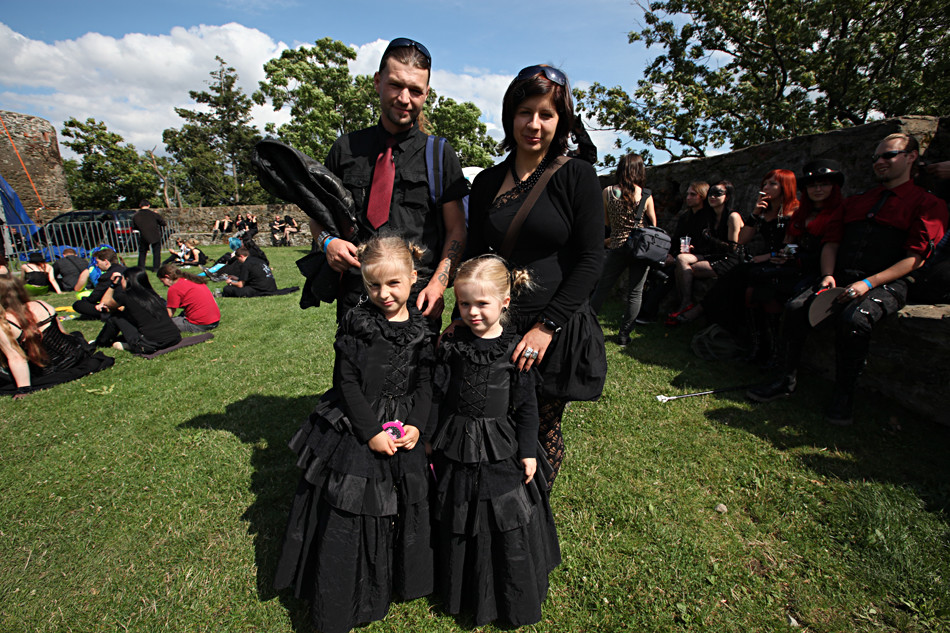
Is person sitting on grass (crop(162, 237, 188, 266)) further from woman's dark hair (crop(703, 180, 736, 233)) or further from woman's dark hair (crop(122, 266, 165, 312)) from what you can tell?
woman's dark hair (crop(703, 180, 736, 233))

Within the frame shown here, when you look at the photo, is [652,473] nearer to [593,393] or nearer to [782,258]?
[593,393]

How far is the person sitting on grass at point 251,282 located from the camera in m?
10.3

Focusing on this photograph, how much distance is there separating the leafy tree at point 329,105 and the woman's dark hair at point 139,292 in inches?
942

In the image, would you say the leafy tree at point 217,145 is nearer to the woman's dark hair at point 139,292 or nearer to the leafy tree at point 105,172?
the leafy tree at point 105,172

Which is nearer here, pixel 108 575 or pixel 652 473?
pixel 108 575

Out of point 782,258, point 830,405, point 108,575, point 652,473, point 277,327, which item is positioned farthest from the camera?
point 277,327

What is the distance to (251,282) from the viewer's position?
1051cm

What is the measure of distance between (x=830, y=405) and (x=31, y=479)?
22.2ft

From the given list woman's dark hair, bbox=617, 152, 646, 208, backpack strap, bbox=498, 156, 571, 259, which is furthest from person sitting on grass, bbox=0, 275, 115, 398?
woman's dark hair, bbox=617, 152, 646, 208

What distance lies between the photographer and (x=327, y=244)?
228cm

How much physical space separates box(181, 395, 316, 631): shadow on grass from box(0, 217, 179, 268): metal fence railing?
13212mm

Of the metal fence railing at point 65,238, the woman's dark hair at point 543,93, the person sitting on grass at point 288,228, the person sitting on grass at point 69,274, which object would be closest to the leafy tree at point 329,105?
the person sitting on grass at point 288,228

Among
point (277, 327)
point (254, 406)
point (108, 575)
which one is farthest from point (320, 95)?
point (108, 575)

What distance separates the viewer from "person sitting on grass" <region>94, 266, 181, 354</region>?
642 centimetres
